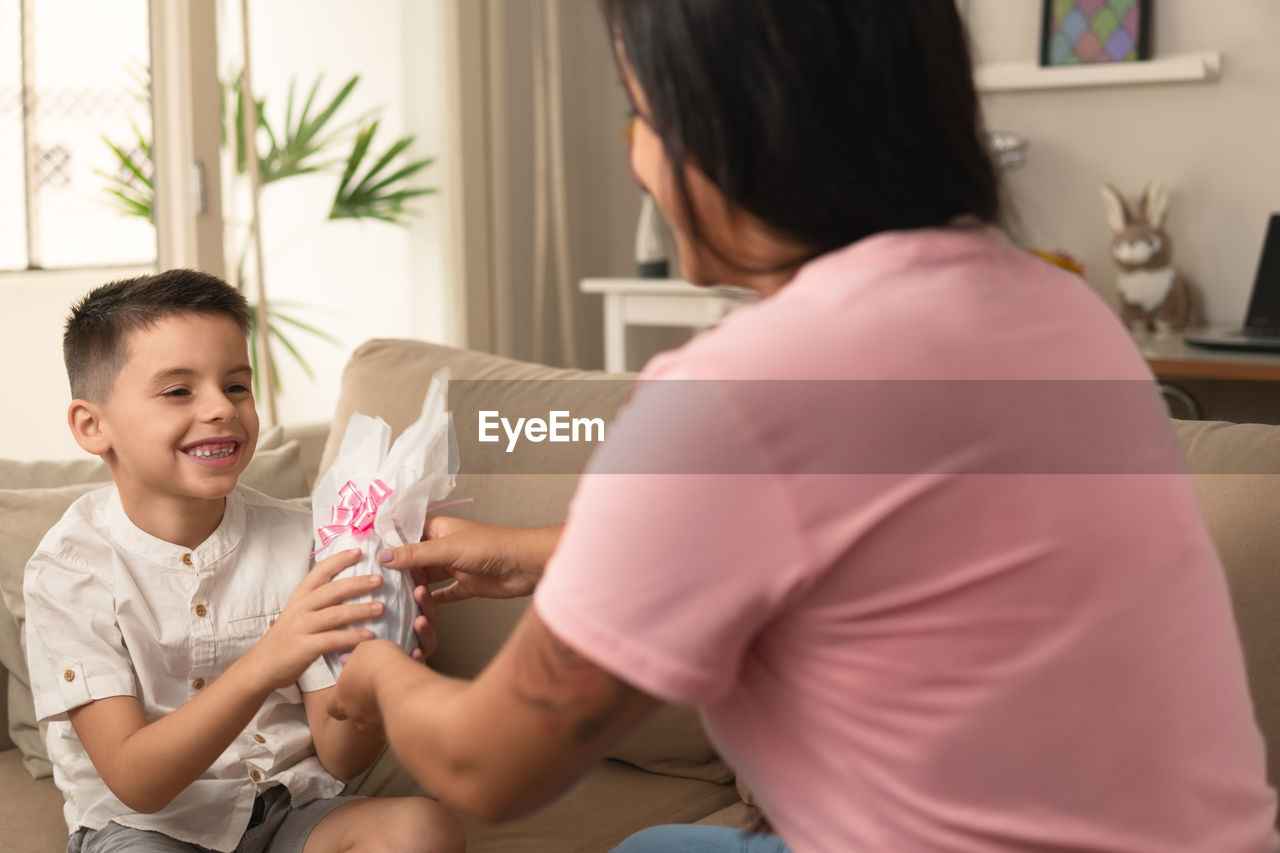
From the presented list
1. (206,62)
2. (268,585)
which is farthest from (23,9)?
(268,585)

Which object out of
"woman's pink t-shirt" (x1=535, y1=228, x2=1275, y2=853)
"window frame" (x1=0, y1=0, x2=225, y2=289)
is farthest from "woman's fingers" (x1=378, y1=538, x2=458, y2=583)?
"window frame" (x1=0, y1=0, x2=225, y2=289)

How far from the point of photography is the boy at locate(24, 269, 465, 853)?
1.35 meters

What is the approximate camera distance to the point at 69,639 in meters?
1.37

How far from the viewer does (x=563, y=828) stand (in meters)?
1.57

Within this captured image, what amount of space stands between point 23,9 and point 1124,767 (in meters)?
3.12

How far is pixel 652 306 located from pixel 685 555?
326cm

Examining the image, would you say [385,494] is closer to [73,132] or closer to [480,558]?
[480,558]

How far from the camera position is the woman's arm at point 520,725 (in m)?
0.65

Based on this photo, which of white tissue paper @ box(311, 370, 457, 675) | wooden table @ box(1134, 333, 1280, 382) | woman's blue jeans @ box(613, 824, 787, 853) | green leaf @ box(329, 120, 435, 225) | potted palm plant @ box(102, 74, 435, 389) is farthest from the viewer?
green leaf @ box(329, 120, 435, 225)

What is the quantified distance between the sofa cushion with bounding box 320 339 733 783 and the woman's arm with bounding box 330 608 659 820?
97 cm

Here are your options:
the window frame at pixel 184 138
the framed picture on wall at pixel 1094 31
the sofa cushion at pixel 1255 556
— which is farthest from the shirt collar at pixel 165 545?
the framed picture on wall at pixel 1094 31

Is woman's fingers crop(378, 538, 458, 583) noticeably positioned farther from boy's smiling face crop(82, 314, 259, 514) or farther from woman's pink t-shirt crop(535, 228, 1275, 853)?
woman's pink t-shirt crop(535, 228, 1275, 853)

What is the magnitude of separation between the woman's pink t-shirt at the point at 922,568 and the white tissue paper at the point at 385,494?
57cm

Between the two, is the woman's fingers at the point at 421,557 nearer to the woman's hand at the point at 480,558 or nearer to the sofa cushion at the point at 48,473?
the woman's hand at the point at 480,558
